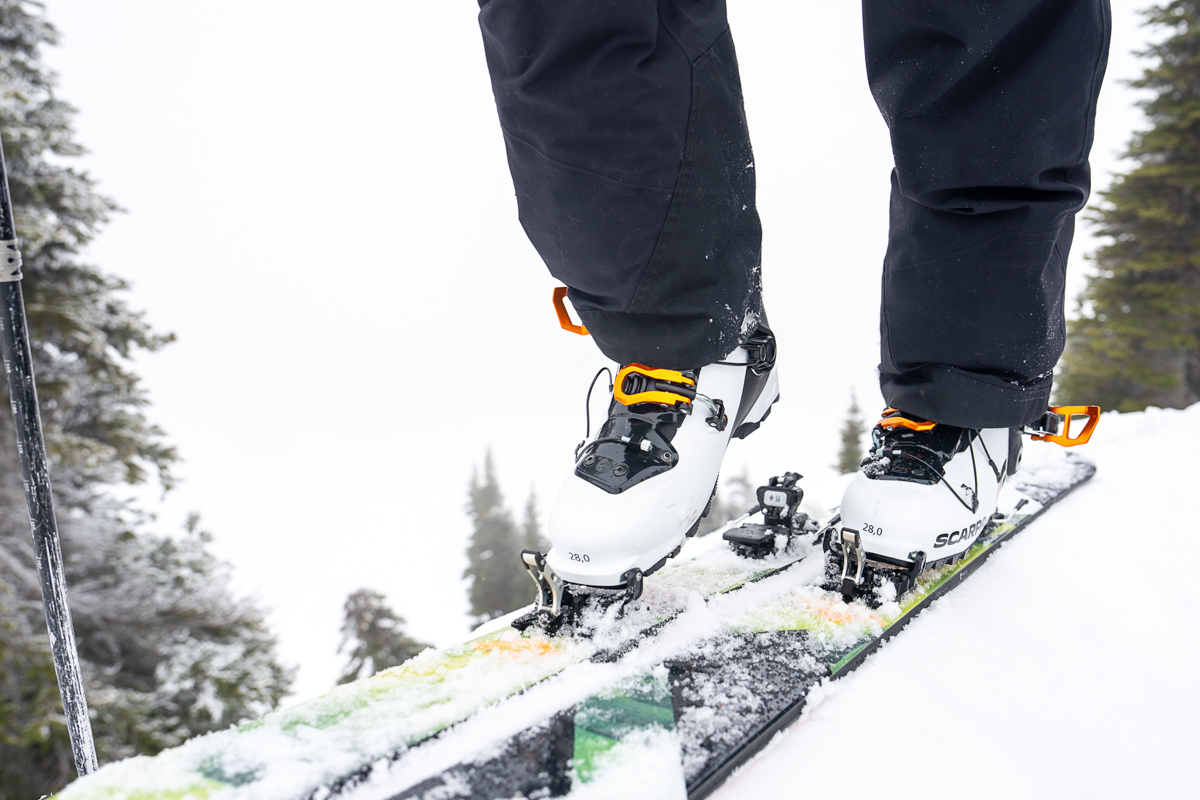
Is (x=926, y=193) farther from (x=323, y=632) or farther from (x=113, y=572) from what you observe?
(x=323, y=632)

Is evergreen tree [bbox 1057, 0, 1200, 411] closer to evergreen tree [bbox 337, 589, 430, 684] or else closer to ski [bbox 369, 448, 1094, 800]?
evergreen tree [bbox 337, 589, 430, 684]

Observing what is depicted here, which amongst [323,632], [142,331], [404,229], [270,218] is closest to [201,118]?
[270,218]

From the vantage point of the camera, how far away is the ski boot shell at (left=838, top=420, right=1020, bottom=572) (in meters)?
0.98

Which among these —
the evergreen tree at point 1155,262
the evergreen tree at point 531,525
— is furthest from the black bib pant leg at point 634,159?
the evergreen tree at point 531,525

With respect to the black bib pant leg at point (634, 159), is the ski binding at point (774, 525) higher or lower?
lower

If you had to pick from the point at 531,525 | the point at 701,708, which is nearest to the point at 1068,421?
the point at 701,708

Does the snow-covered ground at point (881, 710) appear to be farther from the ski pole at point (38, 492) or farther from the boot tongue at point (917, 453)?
the ski pole at point (38, 492)

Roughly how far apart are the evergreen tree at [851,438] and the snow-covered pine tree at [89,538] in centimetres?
1000

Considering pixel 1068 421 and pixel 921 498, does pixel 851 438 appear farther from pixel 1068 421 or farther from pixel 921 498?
pixel 921 498

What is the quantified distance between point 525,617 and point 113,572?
6275 mm

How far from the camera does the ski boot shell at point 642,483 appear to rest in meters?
0.84

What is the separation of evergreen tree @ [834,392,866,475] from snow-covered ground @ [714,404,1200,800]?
11.0 m

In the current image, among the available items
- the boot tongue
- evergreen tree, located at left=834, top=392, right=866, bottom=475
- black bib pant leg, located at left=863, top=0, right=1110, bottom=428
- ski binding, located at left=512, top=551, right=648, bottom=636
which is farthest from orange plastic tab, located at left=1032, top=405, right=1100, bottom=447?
evergreen tree, located at left=834, top=392, right=866, bottom=475

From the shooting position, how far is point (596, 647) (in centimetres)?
80
